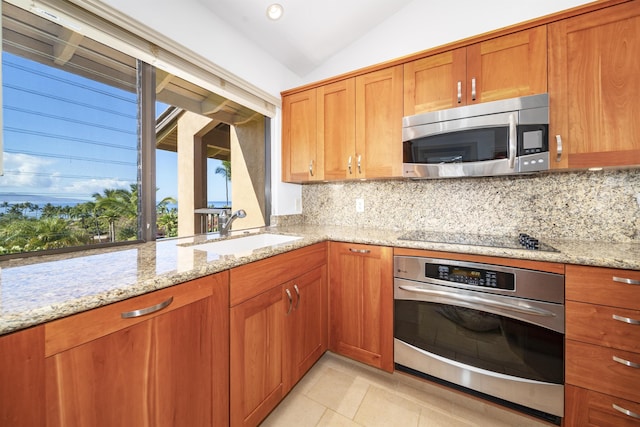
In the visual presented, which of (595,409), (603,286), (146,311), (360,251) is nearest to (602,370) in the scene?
(595,409)

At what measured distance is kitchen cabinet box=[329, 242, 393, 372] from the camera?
5.22ft

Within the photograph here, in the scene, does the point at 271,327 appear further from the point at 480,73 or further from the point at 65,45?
the point at 480,73

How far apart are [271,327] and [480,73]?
1933 millimetres

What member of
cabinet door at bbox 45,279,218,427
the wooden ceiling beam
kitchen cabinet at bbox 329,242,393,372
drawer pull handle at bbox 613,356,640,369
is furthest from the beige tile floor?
the wooden ceiling beam

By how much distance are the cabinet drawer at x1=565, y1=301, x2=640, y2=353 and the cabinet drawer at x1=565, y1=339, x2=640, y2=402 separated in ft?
0.11

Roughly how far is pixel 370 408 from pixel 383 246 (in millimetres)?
929

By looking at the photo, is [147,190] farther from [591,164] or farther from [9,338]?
[591,164]

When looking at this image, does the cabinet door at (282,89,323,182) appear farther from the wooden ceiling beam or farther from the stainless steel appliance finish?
the wooden ceiling beam

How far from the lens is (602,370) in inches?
43.3

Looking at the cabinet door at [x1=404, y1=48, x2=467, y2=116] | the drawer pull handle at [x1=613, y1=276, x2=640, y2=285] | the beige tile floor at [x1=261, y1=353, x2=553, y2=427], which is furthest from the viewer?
the cabinet door at [x1=404, y1=48, x2=467, y2=116]

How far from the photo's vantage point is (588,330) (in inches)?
44.0

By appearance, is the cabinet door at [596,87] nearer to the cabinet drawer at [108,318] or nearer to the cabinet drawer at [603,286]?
the cabinet drawer at [603,286]

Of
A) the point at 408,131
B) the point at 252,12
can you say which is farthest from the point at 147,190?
the point at 408,131

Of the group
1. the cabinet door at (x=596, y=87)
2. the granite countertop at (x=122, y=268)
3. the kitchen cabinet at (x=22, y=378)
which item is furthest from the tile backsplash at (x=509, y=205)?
the kitchen cabinet at (x=22, y=378)
